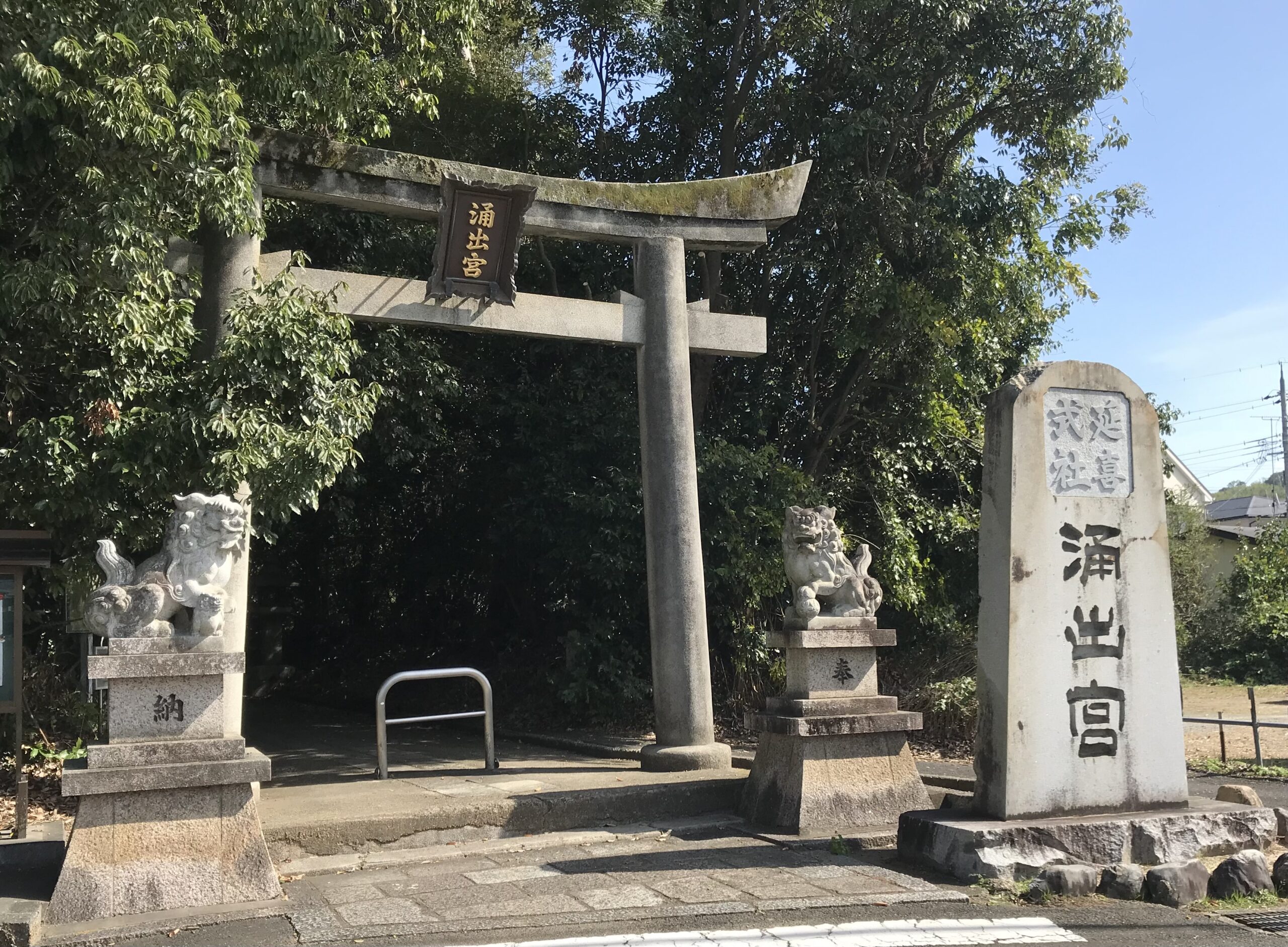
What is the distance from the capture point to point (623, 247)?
12.6 metres

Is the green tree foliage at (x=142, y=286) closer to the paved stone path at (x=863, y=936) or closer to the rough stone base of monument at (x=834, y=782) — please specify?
the rough stone base of monument at (x=834, y=782)

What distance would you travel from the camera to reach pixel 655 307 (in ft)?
29.1

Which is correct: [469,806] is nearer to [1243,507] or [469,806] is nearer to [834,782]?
[834,782]

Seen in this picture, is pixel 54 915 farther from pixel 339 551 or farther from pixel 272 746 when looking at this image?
pixel 339 551

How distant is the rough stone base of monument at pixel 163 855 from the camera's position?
5.09m

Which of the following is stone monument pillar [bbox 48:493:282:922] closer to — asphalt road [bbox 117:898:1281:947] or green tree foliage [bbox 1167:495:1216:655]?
asphalt road [bbox 117:898:1281:947]

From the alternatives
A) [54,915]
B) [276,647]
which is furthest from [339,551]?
[54,915]

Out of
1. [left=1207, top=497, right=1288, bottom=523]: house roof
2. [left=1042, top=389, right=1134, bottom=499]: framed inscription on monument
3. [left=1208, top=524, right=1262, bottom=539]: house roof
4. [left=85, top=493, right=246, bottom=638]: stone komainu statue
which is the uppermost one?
[left=1207, top=497, right=1288, bottom=523]: house roof

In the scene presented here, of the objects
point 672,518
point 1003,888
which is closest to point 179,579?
point 672,518

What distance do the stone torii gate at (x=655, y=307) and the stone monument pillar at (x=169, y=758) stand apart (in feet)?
9.16

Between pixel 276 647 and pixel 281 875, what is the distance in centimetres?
1243

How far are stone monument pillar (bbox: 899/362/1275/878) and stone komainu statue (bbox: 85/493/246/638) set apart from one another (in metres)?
3.87

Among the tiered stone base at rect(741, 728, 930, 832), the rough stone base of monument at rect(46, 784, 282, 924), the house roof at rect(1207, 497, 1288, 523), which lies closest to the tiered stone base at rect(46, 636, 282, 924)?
the rough stone base of monument at rect(46, 784, 282, 924)

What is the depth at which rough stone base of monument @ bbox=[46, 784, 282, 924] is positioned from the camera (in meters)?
5.09
